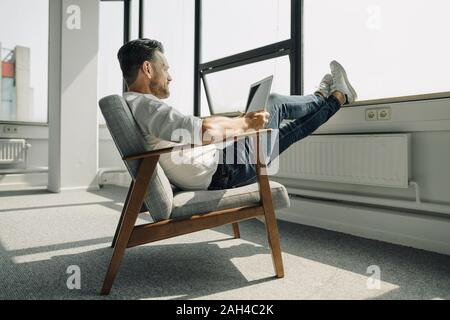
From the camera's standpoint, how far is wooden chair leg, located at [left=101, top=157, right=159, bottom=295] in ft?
4.67

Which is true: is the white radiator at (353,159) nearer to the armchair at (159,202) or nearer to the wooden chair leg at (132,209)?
the armchair at (159,202)

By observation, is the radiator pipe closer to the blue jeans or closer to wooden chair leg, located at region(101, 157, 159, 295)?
the blue jeans

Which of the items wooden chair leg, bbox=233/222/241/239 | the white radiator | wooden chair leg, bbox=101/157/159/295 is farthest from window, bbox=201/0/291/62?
wooden chair leg, bbox=101/157/159/295

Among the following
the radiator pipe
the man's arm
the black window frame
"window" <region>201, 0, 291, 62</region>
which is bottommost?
the radiator pipe

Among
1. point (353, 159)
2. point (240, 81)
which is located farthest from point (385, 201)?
point (240, 81)

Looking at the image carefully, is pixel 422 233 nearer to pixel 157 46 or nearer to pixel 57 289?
pixel 157 46

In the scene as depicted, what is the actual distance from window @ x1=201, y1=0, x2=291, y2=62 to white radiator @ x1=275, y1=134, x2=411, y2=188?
1109 mm

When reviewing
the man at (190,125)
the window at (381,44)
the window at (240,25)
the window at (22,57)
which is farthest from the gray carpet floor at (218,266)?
the window at (22,57)

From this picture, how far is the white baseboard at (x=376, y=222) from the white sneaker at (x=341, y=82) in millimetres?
798

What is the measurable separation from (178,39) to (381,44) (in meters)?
2.93

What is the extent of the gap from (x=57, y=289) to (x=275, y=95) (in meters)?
1.46

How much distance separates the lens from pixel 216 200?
157 centimetres

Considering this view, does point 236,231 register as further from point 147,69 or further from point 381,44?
point 381,44

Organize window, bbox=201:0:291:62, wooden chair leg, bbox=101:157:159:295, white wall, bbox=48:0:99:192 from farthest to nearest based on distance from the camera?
1. white wall, bbox=48:0:99:192
2. window, bbox=201:0:291:62
3. wooden chair leg, bbox=101:157:159:295
